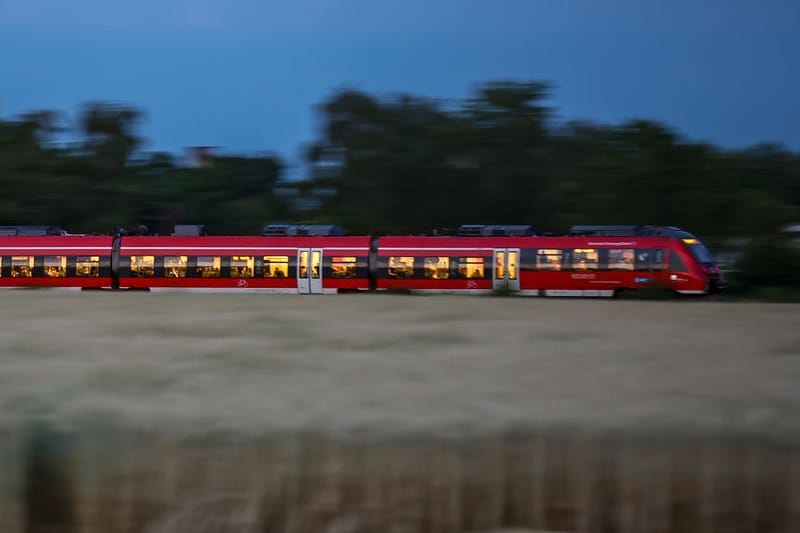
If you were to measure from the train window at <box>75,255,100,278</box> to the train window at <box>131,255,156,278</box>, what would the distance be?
1030 mm

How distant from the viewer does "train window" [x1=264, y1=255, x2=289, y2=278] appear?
2628 centimetres

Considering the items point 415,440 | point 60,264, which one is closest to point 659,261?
point 60,264

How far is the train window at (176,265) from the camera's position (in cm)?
2662

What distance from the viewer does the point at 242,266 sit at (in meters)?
26.4

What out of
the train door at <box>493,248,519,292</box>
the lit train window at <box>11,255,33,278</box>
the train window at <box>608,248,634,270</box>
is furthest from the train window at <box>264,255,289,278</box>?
the train window at <box>608,248,634,270</box>

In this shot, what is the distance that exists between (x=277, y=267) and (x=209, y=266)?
1.96 metres

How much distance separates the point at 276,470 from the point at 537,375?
1.59 meters

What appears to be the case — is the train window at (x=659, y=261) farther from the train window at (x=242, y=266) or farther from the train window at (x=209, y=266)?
the train window at (x=209, y=266)

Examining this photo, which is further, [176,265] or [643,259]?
[176,265]

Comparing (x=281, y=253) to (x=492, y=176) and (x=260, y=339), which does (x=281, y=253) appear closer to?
(x=260, y=339)

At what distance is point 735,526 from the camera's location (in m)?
4.41

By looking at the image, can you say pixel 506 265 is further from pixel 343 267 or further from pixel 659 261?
pixel 343 267

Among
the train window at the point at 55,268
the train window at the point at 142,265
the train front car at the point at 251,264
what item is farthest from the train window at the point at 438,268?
the train window at the point at 55,268

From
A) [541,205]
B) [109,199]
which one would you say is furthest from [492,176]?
[109,199]
